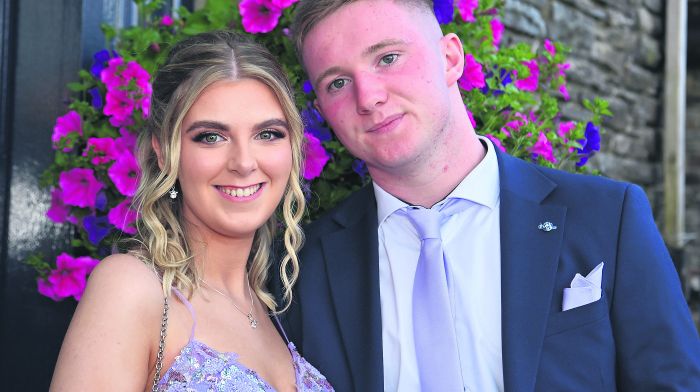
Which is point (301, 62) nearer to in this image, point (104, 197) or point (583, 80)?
point (104, 197)

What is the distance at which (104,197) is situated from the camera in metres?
2.62

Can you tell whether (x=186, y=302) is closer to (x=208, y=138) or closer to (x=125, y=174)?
(x=208, y=138)

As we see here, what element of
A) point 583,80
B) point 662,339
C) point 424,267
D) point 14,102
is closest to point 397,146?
point 424,267

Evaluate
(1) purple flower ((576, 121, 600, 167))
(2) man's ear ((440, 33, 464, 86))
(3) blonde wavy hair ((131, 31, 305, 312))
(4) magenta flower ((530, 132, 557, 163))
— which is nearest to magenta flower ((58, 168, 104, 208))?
(3) blonde wavy hair ((131, 31, 305, 312))

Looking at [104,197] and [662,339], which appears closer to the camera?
[662,339]

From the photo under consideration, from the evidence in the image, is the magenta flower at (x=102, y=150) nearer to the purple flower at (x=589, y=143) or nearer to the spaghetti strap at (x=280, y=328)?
the spaghetti strap at (x=280, y=328)

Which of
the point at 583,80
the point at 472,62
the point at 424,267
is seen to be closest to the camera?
the point at 424,267

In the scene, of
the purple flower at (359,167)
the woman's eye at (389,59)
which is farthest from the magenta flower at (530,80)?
the woman's eye at (389,59)

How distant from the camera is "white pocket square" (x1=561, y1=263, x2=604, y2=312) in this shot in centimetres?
211

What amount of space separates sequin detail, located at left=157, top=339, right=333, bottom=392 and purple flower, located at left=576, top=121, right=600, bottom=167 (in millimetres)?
1593

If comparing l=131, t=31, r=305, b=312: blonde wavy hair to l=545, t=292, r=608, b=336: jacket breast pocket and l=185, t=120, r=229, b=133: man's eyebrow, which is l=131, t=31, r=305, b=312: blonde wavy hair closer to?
l=185, t=120, r=229, b=133: man's eyebrow

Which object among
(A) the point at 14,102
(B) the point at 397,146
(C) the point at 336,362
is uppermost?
(B) the point at 397,146

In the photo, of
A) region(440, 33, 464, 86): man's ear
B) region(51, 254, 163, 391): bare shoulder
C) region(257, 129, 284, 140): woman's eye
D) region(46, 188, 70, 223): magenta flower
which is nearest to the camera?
region(51, 254, 163, 391): bare shoulder

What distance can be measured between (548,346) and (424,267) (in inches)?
16.1
